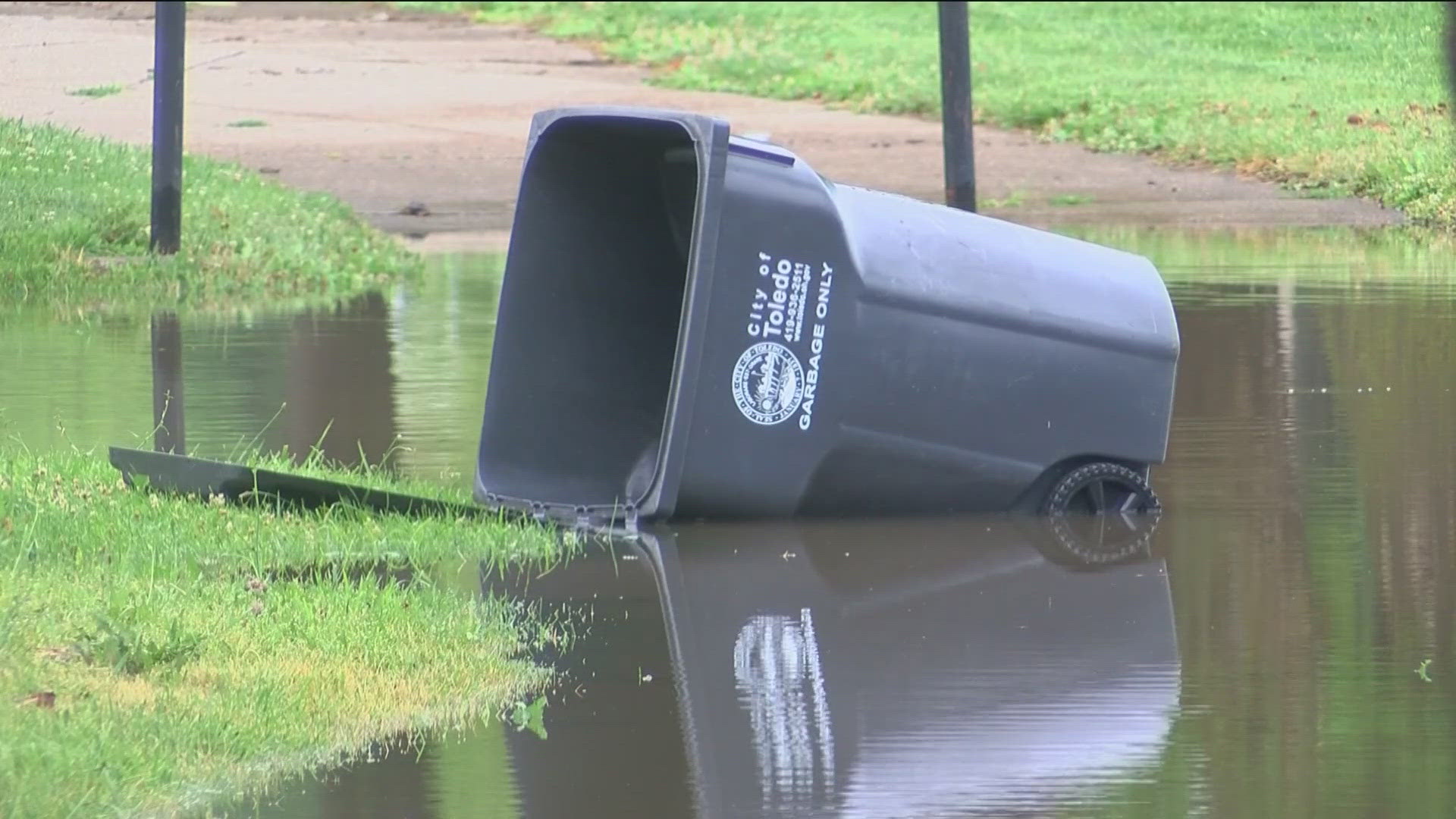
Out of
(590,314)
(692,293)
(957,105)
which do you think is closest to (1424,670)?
(692,293)

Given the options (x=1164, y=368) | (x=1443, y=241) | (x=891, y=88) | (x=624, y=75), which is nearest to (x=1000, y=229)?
(x=1164, y=368)

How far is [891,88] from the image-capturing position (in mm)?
24031

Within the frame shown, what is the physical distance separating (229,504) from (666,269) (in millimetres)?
1867

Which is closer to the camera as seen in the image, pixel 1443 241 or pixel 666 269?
pixel 666 269

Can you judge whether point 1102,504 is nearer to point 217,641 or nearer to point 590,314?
point 590,314

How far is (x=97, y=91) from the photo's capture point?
1316cm

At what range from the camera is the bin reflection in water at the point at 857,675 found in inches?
198

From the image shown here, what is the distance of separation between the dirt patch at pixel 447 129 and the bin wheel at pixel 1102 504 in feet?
14.4

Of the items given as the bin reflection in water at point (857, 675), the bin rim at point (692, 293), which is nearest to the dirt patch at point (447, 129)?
the bin rim at point (692, 293)

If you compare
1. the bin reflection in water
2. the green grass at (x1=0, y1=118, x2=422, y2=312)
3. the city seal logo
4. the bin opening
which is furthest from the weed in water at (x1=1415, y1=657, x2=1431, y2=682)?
the green grass at (x1=0, y1=118, x2=422, y2=312)

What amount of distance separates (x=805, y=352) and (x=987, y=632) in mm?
1336

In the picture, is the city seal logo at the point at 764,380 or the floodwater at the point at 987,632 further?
the city seal logo at the point at 764,380

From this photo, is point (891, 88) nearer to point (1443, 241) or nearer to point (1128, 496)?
point (1443, 241)

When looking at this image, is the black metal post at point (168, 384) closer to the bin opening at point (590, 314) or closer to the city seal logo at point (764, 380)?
the bin opening at point (590, 314)
